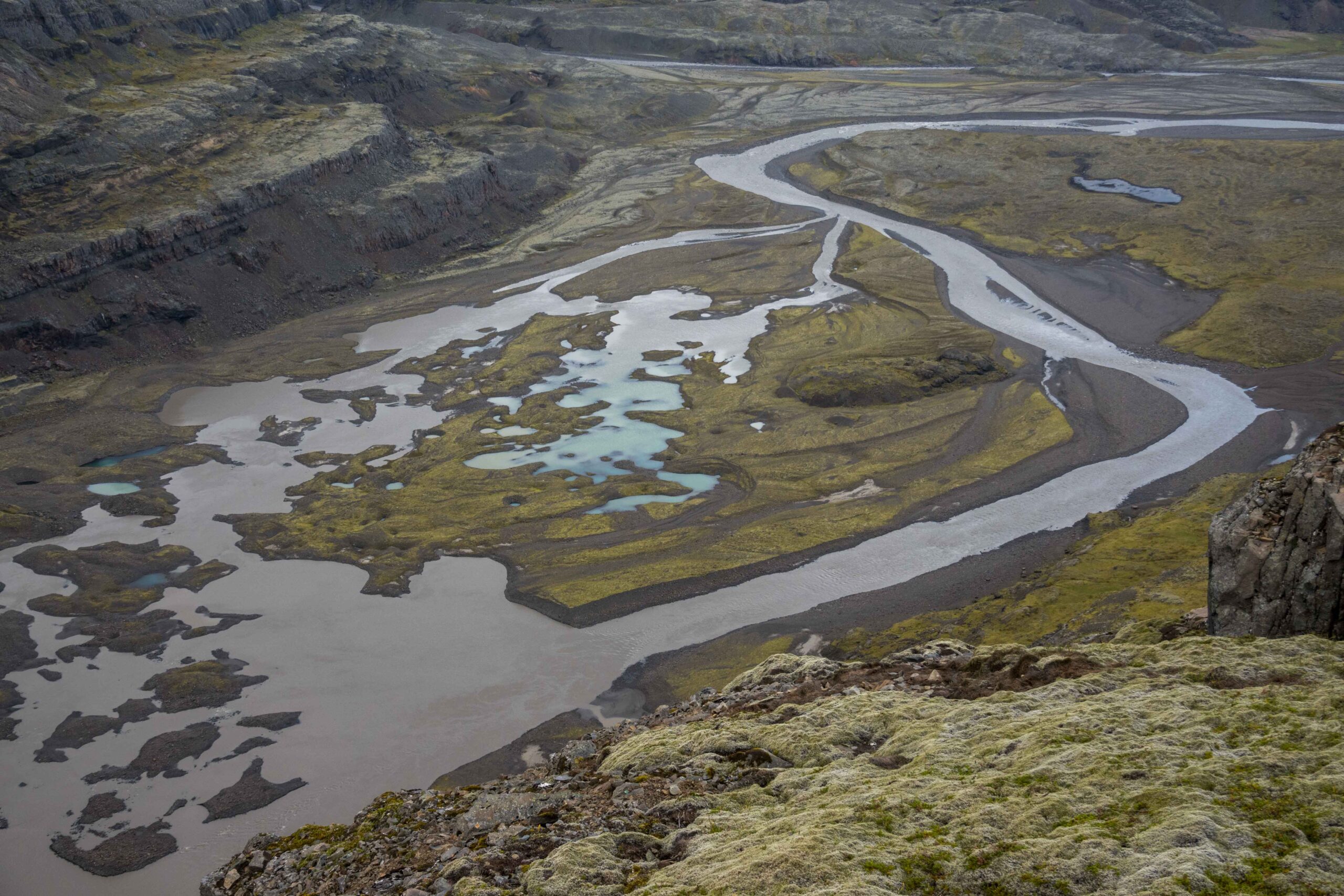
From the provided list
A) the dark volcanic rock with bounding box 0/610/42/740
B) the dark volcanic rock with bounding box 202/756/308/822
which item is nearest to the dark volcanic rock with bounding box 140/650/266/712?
the dark volcanic rock with bounding box 0/610/42/740

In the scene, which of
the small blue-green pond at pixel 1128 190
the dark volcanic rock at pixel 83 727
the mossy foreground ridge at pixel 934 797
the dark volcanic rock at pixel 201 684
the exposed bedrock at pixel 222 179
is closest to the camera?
the mossy foreground ridge at pixel 934 797

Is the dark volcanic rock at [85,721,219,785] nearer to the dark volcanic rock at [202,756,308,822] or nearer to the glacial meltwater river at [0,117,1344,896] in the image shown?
the glacial meltwater river at [0,117,1344,896]

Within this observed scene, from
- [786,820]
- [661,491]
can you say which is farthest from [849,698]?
[661,491]

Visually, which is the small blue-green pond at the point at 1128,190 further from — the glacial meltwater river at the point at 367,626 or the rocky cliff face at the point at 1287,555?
the rocky cliff face at the point at 1287,555

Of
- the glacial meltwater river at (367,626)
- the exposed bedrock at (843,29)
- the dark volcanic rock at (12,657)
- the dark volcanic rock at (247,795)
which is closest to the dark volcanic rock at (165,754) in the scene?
the glacial meltwater river at (367,626)

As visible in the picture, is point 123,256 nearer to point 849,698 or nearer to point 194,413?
point 194,413

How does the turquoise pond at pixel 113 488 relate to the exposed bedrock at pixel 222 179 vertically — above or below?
below

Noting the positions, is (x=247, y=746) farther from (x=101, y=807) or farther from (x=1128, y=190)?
(x=1128, y=190)
